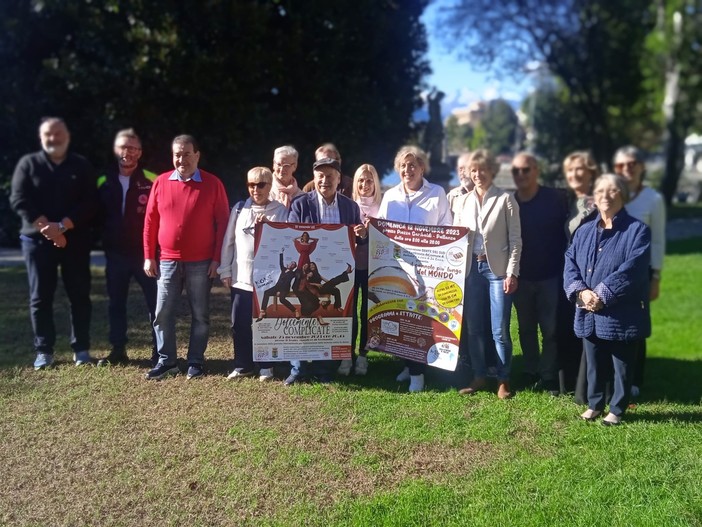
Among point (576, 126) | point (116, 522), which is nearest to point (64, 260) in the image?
point (116, 522)

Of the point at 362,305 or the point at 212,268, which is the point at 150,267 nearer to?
the point at 212,268

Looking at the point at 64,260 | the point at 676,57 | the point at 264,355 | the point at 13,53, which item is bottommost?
the point at 264,355

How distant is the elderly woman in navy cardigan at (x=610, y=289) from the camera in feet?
16.5

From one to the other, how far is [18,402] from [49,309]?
107cm

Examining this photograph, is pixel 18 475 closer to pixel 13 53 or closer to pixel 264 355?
pixel 264 355

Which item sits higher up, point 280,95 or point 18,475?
point 280,95

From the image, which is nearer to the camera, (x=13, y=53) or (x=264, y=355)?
(x=264, y=355)

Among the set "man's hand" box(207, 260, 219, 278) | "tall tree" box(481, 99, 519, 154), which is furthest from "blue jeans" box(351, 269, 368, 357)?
"tall tree" box(481, 99, 519, 154)

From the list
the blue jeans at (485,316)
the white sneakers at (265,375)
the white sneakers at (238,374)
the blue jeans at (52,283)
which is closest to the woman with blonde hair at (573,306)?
the blue jeans at (485,316)

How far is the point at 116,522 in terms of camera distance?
4.07m

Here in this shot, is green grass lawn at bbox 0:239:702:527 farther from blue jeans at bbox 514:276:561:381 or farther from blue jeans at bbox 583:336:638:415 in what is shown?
blue jeans at bbox 514:276:561:381

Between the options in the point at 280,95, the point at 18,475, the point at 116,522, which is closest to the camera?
the point at 116,522

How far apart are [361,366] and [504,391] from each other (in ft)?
4.69

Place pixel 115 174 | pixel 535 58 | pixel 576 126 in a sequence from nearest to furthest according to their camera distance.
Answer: pixel 115 174 < pixel 535 58 < pixel 576 126
